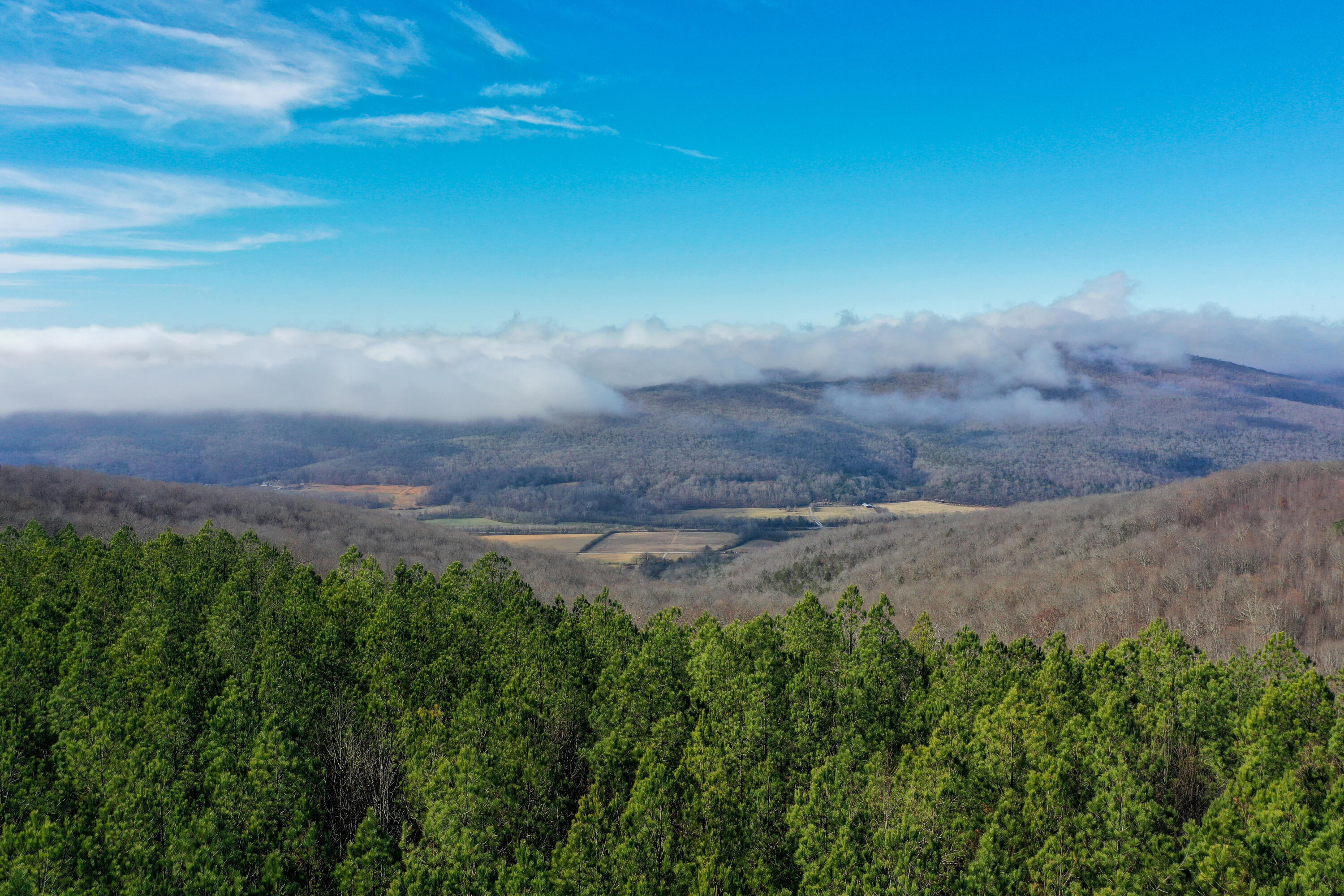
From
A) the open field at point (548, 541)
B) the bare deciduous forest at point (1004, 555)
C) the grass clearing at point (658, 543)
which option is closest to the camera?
the bare deciduous forest at point (1004, 555)

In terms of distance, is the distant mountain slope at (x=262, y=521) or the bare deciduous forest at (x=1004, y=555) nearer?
the bare deciduous forest at (x=1004, y=555)

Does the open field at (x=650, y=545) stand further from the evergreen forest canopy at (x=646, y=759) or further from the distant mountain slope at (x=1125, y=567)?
the evergreen forest canopy at (x=646, y=759)

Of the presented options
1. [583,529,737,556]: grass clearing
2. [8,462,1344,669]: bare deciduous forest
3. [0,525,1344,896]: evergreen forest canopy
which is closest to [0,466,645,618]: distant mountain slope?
[8,462,1344,669]: bare deciduous forest

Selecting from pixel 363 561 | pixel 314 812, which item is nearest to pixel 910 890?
pixel 314 812

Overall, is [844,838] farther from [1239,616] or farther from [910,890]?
[1239,616]

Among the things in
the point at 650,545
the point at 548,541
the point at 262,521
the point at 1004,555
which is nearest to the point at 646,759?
the point at 1004,555

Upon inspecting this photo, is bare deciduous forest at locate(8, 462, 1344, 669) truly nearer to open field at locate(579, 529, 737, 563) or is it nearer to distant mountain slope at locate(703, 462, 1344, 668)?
distant mountain slope at locate(703, 462, 1344, 668)

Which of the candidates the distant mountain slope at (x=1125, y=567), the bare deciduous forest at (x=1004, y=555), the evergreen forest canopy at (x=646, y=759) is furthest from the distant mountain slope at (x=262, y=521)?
the evergreen forest canopy at (x=646, y=759)
